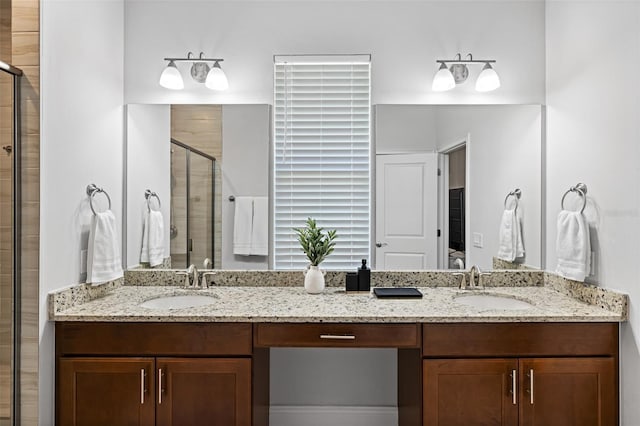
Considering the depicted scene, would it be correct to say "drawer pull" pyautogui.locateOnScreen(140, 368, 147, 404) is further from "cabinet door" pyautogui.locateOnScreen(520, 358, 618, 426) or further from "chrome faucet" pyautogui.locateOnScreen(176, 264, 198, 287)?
"cabinet door" pyautogui.locateOnScreen(520, 358, 618, 426)

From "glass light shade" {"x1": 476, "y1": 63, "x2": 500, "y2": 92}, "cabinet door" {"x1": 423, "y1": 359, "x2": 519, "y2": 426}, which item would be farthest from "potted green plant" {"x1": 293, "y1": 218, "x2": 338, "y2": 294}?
"glass light shade" {"x1": 476, "y1": 63, "x2": 500, "y2": 92}

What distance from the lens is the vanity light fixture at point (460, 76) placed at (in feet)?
8.13

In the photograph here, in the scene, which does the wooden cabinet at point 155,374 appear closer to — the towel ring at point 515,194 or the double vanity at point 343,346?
the double vanity at point 343,346

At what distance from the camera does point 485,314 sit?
1889mm

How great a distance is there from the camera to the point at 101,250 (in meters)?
2.13

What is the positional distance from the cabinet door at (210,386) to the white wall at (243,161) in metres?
0.74

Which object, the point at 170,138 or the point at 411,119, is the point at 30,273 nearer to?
the point at 170,138

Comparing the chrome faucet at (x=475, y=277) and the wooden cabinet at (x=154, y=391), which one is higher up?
the chrome faucet at (x=475, y=277)

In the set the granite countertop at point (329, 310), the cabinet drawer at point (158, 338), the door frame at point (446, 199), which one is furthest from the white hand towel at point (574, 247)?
the cabinet drawer at point (158, 338)

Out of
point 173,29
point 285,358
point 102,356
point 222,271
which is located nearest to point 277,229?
point 222,271

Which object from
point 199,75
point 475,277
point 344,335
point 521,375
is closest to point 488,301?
point 475,277

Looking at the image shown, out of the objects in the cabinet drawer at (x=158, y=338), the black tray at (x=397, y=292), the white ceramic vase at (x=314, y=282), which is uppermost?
the white ceramic vase at (x=314, y=282)

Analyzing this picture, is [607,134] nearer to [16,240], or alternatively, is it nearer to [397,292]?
[397,292]

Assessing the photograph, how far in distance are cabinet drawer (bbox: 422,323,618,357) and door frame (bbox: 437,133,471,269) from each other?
686 millimetres
